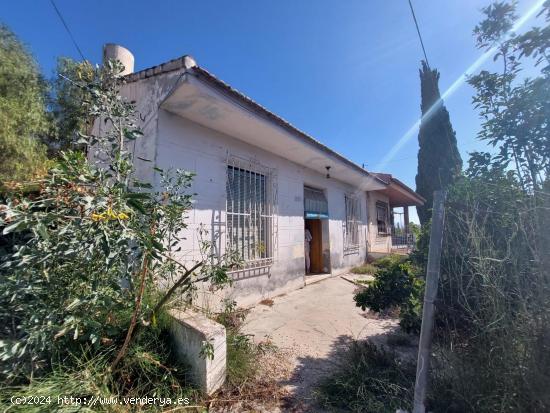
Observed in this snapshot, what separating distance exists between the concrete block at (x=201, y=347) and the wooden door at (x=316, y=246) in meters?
6.49

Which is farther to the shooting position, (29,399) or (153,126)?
(153,126)

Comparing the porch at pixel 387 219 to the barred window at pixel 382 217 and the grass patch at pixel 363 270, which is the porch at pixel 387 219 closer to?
the barred window at pixel 382 217

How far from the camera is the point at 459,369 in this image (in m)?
2.19

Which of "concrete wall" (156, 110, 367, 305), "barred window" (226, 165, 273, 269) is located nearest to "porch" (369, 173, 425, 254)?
"concrete wall" (156, 110, 367, 305)

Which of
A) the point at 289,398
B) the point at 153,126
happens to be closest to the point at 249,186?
the point at 153,126

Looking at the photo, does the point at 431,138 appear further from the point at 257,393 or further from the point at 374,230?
the point at 257,393

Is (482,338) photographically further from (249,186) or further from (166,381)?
(249,186)

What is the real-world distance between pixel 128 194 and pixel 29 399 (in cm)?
166

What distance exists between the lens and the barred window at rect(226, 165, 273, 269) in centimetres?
541

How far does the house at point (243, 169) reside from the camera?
13.7ft

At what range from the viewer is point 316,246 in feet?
30.0

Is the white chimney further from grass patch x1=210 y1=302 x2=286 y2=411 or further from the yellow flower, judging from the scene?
grass patch x1=210 y1=302 x2=286 y2=411

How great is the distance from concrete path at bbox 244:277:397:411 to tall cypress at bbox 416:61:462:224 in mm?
14884

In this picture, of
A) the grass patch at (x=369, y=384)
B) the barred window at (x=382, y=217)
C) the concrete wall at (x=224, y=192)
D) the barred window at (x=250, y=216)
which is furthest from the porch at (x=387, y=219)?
the grass patch at (x=369, y=384)
